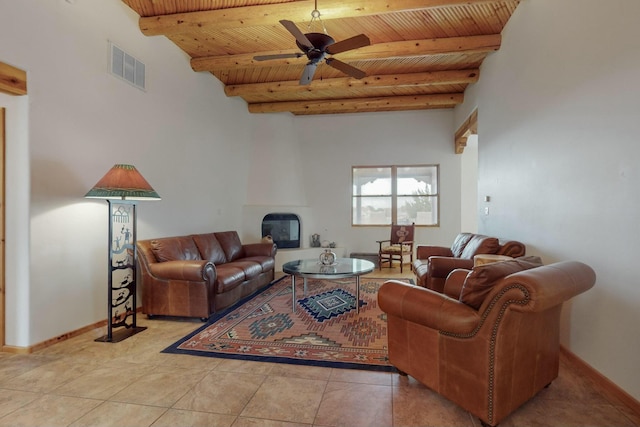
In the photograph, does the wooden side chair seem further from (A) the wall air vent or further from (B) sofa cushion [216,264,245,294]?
(A) the wall air vent

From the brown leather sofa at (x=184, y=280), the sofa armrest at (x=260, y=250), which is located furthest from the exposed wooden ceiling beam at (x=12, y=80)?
the sofa armrest at (x=260, y=250)

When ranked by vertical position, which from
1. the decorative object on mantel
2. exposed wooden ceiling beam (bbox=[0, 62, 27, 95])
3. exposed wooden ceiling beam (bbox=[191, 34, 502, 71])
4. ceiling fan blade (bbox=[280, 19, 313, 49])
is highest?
exposed wooden ceiling beam (bbox=[191, 34, 502, 71])

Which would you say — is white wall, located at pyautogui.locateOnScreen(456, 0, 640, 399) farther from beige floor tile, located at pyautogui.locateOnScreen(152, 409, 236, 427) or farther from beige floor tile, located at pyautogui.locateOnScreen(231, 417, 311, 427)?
beige floor tile, located at pyautogui.locateOnScreen(152, 409, 236, 427)

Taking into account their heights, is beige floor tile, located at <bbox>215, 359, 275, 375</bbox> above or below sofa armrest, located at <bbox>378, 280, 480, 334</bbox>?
below

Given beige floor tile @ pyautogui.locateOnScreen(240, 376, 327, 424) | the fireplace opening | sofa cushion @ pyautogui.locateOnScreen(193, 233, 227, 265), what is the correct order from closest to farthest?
beige floor tile @ pyautogui.locateOnScreen(240, 376, 327, 424) → sofa cushion @ pyautogui.locateOnScreen(193, 233, 227, 265) → the fireplace opening

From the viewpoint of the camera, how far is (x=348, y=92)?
6.18 meters

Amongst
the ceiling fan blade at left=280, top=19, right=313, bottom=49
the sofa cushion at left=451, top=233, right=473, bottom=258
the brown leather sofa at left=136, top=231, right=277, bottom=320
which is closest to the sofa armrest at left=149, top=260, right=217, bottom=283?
the brown leather sofa at left=136, top=231, right=277, bottom=320

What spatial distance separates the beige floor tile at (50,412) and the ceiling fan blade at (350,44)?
3147 mm

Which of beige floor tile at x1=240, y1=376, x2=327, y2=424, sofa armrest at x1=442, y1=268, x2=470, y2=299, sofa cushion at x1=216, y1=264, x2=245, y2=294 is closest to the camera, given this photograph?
beige floor tile at x1=240, y1=376, x2=327, y2=424

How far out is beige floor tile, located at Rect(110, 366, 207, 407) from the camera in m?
1.99

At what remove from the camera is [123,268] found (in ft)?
10.2

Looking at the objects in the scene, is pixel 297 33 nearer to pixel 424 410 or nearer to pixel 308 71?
pixel 308 71

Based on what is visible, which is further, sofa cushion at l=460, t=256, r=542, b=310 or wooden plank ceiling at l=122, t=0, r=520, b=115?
wooden plank ceiling at l=122, t=0, r=520, b=115

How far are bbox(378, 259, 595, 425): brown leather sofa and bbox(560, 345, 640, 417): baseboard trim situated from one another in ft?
1.19
